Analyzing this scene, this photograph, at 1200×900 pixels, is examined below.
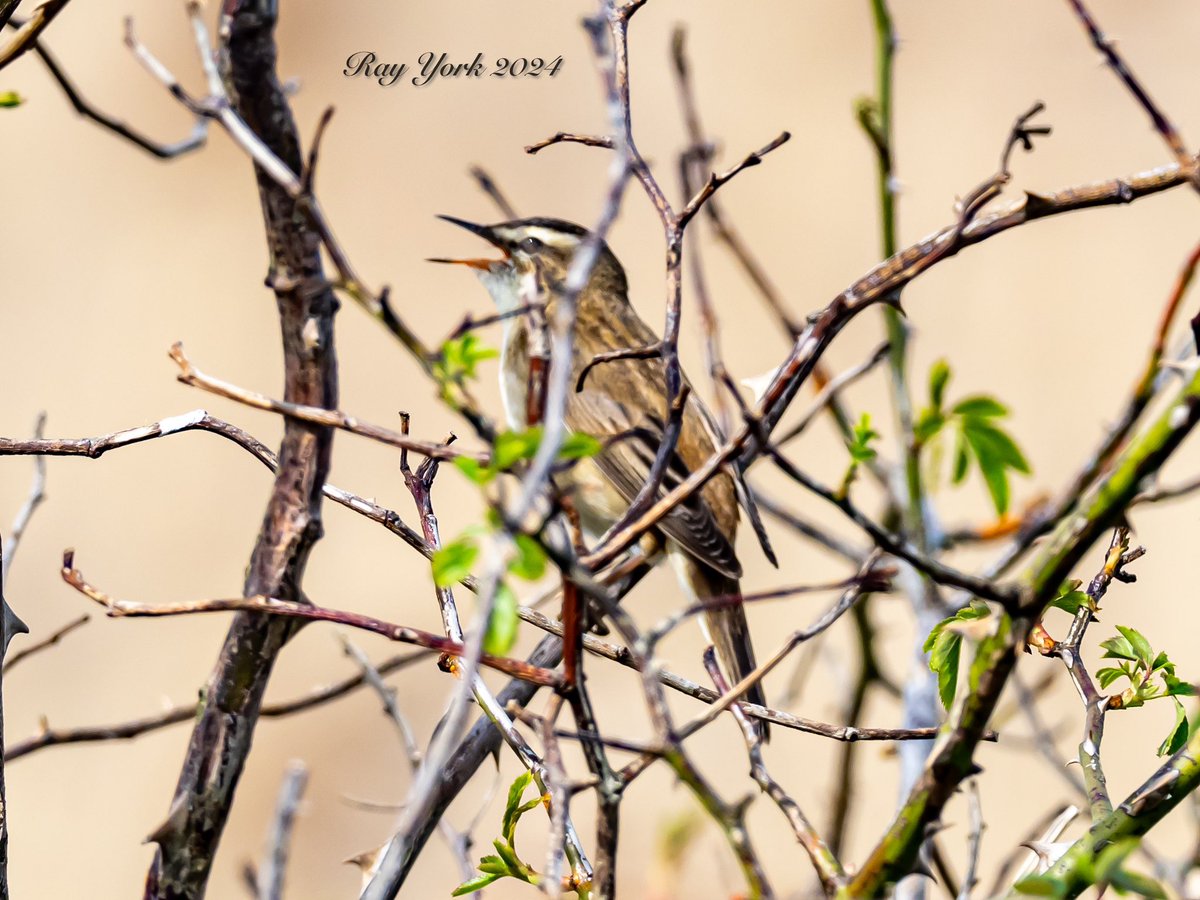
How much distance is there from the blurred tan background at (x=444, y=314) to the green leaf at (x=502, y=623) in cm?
444

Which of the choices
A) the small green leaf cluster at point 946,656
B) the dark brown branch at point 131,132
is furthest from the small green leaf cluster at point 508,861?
the dark brown branch at point 131,132

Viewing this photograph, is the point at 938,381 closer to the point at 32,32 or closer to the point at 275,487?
the point at 275,487

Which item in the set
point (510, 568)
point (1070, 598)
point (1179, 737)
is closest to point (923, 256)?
point (1070, 598)

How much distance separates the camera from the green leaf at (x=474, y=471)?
1.23 m

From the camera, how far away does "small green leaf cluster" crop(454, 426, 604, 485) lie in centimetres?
121

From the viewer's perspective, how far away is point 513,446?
1.20m

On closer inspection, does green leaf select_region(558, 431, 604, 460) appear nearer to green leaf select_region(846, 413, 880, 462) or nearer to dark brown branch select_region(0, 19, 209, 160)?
green leaf select_region(846, 413, 880, 462)

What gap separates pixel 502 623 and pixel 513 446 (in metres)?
0.16

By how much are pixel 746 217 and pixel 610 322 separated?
8.38ft

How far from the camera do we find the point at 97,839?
248 inches

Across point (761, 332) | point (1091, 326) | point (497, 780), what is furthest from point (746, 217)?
point (497, 780)

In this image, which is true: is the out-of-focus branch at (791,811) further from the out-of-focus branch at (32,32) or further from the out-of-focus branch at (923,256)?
the out-of-focus branch at (32,32)

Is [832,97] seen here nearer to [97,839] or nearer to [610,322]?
[610,322]

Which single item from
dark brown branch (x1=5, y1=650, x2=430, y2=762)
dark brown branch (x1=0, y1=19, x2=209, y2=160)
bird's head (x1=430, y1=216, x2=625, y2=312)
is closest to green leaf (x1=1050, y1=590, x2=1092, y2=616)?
dark brown branch (x1=5, y1=650, x2=430, y2=762)
